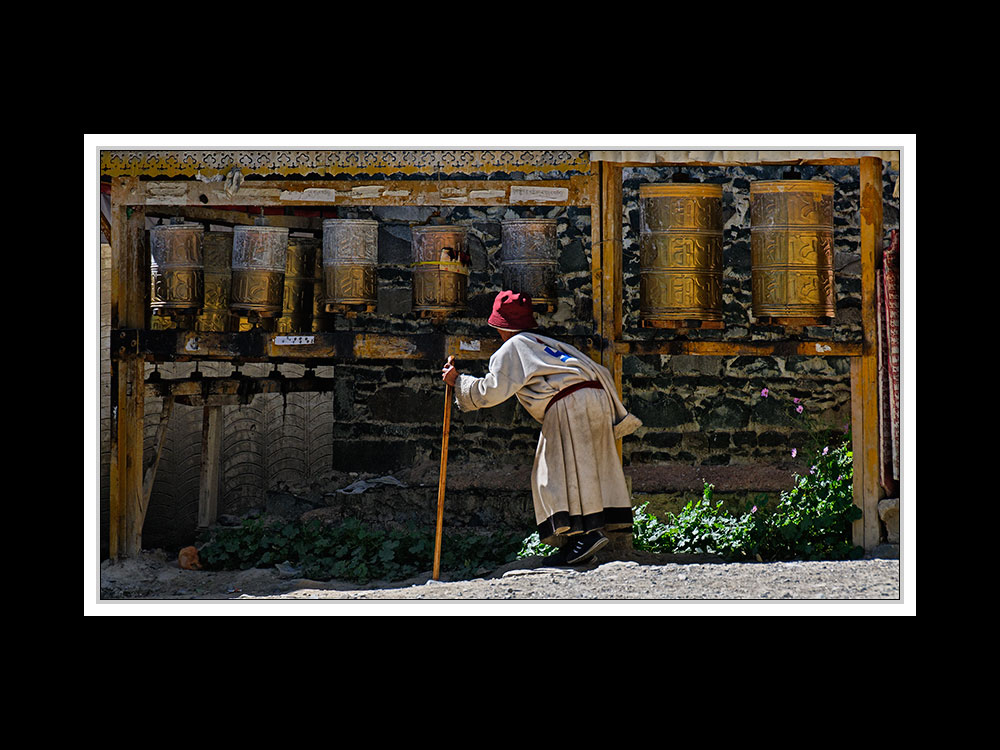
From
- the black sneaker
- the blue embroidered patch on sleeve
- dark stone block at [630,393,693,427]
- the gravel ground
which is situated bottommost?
the gravel ground

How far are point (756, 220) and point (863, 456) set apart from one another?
1.48 metres

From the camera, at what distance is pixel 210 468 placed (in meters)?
8.60

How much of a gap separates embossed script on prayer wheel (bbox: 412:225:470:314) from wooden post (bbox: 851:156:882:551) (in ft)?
7.54

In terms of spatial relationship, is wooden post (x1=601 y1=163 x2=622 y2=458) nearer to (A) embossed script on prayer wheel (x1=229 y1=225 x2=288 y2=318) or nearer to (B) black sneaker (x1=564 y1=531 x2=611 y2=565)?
(B) black sneaker (x1=564 y1=531 x2=611 y2=565)

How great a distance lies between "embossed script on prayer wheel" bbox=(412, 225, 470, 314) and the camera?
717 centimetres

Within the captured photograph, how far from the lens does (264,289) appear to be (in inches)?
285

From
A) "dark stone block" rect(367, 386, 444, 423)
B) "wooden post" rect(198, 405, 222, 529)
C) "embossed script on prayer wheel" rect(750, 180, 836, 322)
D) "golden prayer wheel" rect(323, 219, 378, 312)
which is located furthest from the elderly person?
"wooden post" rect(198, 405, 222, 529)

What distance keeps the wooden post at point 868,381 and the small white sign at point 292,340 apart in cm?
311

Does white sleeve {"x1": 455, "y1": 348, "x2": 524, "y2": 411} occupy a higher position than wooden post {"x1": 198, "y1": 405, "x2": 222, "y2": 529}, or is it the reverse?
white sleeve {"x1": 455, "y1": 348, "x2": 524, "y2": 411}

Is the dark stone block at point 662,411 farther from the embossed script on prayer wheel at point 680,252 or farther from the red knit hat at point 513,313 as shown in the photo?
the red knit hat at point 513,313

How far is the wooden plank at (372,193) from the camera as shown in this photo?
7121mm

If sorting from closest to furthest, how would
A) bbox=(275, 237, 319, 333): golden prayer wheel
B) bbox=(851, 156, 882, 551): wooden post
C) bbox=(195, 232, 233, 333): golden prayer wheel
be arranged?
bbox=(851, 156, 882, 551): wooden post → bbox=(195, 232, 233, 333): golden prayer wheel → bbox=(275, 237, 319, 333): golden prayer wheel

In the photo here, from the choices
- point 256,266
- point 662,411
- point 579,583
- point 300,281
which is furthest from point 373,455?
point 579,583

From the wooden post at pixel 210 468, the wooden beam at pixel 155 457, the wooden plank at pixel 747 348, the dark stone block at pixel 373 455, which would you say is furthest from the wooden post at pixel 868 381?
the wooden post at pixel 210 468
